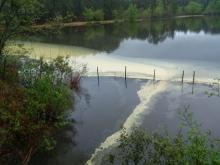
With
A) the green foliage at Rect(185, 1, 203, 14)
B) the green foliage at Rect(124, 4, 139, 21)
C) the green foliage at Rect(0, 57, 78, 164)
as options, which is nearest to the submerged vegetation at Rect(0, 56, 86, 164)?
the green foliage at Rect(0, 57, 78, 164)

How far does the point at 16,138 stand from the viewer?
76.0 feet

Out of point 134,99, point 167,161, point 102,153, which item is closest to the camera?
point 167,161

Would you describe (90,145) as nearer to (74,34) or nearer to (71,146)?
(71,146)

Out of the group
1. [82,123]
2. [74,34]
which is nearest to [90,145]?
[82,123]

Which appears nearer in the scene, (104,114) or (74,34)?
(104,114)

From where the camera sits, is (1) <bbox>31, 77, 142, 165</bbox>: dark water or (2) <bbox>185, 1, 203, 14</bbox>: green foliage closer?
(1) <bbox>31, 77, 142, 165</bbox>: dark water

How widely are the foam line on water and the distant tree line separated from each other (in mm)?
42356

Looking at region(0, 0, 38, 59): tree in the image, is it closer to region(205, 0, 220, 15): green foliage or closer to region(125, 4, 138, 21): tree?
region(125, 4, 138, 21): tree

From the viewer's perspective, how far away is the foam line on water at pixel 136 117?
82.5ft

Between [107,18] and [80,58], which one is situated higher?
[107,18]

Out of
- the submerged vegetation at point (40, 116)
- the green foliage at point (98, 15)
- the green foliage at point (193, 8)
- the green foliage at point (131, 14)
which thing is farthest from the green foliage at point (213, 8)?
the submerged vegetation at point (40, 116)

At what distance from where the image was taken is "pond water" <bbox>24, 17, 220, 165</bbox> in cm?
2891

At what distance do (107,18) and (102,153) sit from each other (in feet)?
359

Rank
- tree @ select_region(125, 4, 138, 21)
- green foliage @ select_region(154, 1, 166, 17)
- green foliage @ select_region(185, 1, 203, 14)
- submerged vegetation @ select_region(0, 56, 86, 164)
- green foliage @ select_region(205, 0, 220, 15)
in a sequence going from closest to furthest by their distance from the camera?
1. submerged vegetation @ select_region(0, 56, 86, 164)
2. tree @ select_region(125, 4, 138, 21)
3. green foliage @ select_region(154, 1, 166, 17)
4. green foliage @ select_region(185, 1, 203, 14)
5. green foliage @ select_region(205, 0, 220, 15)
